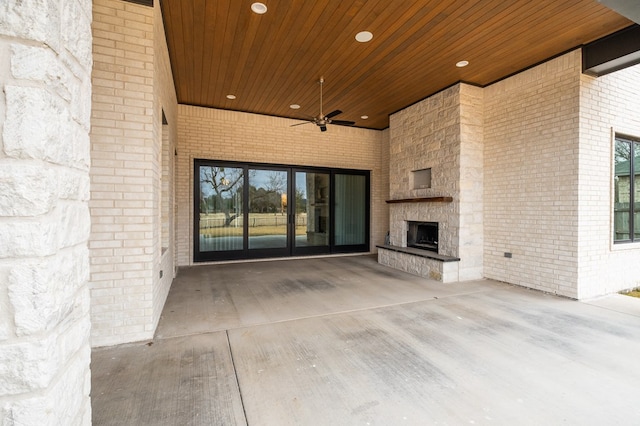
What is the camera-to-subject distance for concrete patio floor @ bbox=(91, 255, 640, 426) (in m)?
2.00

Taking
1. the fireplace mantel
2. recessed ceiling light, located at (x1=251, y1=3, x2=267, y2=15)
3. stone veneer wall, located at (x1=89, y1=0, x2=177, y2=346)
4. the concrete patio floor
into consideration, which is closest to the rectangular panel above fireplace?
the fireplace mantel

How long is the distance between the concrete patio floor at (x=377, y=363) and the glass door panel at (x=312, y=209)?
358 centimetres

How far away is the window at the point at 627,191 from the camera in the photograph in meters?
4.89

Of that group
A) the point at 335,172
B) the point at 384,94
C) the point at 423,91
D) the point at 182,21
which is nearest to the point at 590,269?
the point at 423,91

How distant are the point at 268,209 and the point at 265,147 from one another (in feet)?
5.08

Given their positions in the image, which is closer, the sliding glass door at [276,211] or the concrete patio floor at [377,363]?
the concrete patio floor at [377,363]

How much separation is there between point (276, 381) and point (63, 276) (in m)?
1.83

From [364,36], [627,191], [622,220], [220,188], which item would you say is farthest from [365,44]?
[622,220]

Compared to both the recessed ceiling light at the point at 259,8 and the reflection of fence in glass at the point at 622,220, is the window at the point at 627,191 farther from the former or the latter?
the recessed ceiling light at the point at 259,8

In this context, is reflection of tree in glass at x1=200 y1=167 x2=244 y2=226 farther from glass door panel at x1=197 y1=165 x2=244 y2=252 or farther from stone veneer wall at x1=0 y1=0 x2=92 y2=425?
stone veneer wall at x1=0 y1=0 x2=92 y2=425

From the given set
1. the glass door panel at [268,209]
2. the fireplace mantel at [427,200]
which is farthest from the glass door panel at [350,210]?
the fireplace mantel at [427,200]

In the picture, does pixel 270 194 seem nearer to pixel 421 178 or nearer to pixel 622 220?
pixel 421 178

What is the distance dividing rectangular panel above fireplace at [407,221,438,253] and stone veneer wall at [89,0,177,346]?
16.9ft

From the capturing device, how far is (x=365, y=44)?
4.18 m
